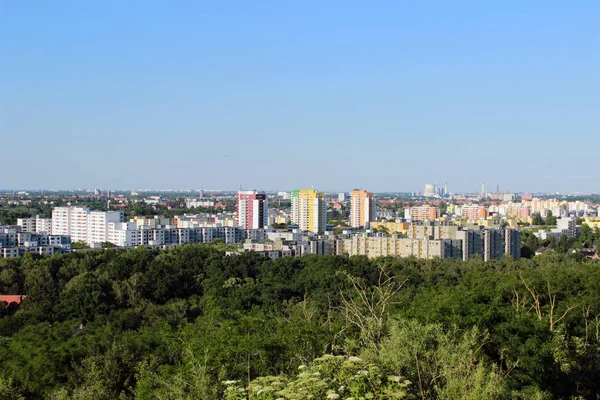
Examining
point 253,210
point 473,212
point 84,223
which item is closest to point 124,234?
point 84,223

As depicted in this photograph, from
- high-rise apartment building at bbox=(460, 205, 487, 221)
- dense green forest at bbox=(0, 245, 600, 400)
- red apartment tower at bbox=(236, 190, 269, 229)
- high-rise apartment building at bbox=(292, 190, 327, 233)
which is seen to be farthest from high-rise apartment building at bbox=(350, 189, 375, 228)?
dense green forest at bbox=(0, 245, 600, 400)

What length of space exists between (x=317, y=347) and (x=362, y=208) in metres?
39.0

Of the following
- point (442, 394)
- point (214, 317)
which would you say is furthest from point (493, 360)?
point (214, 317)

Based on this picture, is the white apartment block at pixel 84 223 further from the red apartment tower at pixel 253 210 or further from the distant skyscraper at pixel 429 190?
the distant skyscraper at pixel 429 190

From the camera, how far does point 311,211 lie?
40.3 metres

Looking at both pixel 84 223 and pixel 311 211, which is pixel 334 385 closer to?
pixel 84 223

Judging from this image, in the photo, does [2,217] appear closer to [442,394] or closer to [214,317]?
[214,317]

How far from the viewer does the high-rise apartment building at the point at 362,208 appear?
148 feet

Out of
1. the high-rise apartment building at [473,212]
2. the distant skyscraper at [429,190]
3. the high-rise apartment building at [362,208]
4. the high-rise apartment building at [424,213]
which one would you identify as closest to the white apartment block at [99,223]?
the high-rise apartment building at [362,208]

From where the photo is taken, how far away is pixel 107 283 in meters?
15.5

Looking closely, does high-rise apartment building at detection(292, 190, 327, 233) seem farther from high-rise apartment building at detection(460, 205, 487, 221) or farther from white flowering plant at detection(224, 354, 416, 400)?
white flowering plant at detection(224, 354, 416, 400)

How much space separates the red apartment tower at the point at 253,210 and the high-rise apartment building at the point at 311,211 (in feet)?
8.55

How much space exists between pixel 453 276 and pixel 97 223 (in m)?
22.2

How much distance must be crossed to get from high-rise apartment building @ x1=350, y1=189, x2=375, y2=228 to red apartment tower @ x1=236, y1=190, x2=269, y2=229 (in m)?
8.24
